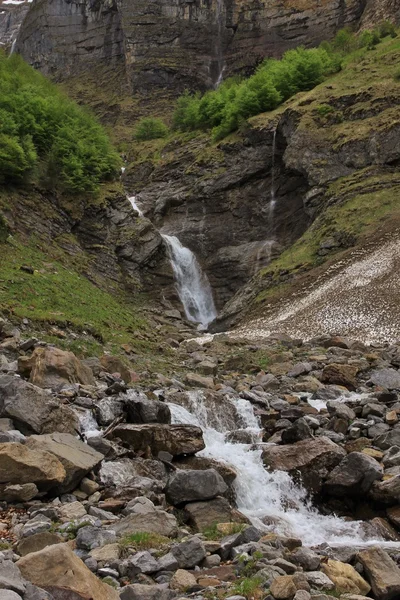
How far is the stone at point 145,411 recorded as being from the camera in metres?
11.9

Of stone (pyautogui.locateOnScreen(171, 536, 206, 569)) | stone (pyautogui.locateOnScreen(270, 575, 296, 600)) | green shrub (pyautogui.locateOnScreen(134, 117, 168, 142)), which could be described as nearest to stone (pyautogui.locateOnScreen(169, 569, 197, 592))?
stone (pyautogui.locateOnScreen(171, 536, 206, 569))

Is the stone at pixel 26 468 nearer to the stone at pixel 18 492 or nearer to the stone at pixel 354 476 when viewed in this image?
the stone at pixel 18 492

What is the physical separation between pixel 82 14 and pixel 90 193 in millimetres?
73259


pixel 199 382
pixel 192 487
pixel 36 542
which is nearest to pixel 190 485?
pixel 192 487

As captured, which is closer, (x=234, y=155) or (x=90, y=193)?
(x=90, y=193)

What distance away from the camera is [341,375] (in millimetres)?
18828

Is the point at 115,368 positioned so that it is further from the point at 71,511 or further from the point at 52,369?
the point at 71,511

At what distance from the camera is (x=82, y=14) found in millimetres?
98375

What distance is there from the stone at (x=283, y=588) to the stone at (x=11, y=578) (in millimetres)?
2624

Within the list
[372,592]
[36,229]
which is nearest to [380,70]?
[36,229]

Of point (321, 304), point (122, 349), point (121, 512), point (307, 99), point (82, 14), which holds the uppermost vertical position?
point (82, 14)

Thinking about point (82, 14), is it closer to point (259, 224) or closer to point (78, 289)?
point (259, 224)

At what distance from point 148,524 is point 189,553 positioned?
945 millimetres

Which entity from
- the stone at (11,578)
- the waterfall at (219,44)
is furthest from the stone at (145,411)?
the waterfall at (219,44)
